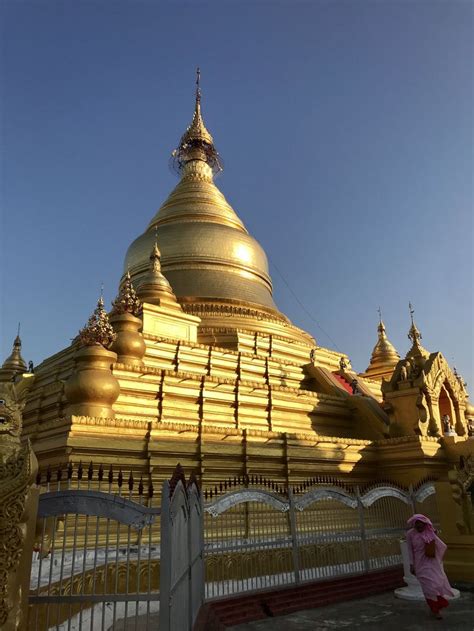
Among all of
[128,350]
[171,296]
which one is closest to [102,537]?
[128,350]

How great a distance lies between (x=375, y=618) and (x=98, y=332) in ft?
36.9

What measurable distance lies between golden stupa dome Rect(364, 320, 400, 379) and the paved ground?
2506 cm

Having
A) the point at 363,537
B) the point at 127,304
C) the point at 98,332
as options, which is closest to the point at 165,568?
the point at 363,537

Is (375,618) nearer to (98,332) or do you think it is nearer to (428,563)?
(428,563)

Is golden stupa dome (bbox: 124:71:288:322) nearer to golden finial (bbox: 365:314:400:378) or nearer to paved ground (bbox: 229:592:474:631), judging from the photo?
golden finial (bbox: 365:314:400:378)

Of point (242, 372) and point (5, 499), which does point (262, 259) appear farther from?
point (5, 499)

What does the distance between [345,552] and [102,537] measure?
14.7 ft

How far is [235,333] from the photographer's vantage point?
21.5m

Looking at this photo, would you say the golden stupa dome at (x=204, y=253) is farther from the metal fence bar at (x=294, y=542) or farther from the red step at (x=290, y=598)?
the red step at (x=290, y=598)

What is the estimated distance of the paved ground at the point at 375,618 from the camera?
240 inches

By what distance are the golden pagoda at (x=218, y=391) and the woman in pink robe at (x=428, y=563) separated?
22.1 feet

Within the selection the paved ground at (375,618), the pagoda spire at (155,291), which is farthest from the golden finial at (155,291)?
the paved ground at (375,618)

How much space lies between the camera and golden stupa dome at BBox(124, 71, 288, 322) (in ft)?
82.9

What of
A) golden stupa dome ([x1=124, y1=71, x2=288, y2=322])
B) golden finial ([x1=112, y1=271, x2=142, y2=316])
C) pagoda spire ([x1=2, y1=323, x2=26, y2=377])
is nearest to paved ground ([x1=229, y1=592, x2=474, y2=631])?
golden finial ([x1=112, y1=271, x2=142, y2=316])
